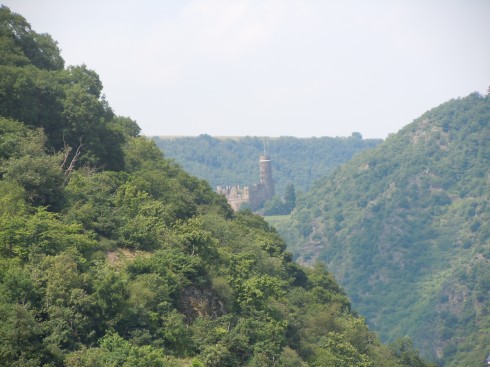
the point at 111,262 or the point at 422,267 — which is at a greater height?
the point at 111,262

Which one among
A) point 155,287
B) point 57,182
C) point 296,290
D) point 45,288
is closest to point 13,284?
point 45,288

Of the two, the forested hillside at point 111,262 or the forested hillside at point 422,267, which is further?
the forested hillside at point 422,267

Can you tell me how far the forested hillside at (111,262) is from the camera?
3644 centimetres

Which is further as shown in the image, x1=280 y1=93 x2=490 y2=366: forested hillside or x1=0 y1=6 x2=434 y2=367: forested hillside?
x1=280 y1=93 x2=490 y2=366: forested hillside

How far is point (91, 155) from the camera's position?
53.6 m

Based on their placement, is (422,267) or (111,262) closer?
(111,262)

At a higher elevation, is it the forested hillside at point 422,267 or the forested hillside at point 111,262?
the forested hillside at point 111,262

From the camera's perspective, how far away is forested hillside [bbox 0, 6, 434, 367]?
36438 millimetres

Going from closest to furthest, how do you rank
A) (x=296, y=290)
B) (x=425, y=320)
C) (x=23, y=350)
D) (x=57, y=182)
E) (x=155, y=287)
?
1. (x=23, y=350)
2. (x=155, y=287)
3. (x=57, y=182)
4. (x=296, y=290)
5. (x=425, y=320)

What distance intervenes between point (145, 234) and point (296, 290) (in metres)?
20.0

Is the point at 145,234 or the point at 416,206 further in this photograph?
the point at 416,206

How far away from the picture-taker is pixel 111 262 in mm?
42969

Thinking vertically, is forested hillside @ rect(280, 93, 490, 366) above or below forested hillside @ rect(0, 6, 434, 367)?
below

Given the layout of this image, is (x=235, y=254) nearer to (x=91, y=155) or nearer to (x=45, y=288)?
(x=91, y=155)
